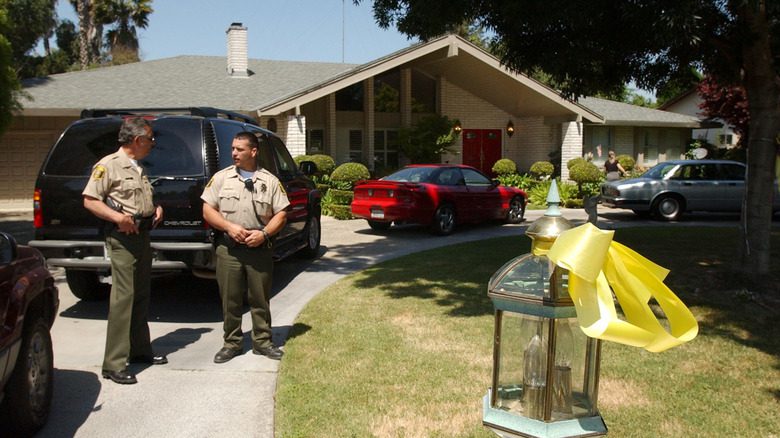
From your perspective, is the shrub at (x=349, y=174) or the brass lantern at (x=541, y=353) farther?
the shrub at (x=349, y=174)

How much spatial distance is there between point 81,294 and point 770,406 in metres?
7.00

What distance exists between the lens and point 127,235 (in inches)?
194

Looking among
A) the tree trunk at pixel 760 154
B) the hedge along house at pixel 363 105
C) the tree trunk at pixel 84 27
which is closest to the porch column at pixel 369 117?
the hedge along house at pixel 363 105

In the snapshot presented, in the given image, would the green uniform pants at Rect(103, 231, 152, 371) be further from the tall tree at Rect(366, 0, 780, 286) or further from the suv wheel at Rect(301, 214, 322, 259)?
the suv wheel at Rect(301, 214, 322, 259)

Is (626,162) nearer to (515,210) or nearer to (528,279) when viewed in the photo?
(515,210)

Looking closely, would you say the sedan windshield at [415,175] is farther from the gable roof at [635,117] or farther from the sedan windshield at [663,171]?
the gable roof at [635,117]

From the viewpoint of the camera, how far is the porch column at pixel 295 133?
18.5 metres

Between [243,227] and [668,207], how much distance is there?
13.9 metres

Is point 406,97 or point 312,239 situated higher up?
point 406,97

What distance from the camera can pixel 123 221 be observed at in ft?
15.8

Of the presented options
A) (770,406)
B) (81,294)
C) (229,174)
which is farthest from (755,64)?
(81,294)

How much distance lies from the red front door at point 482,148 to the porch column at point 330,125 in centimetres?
521

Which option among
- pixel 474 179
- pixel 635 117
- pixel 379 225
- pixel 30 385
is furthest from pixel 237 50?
pixel 30 385

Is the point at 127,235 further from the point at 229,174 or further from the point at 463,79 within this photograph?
the point at 463,79
